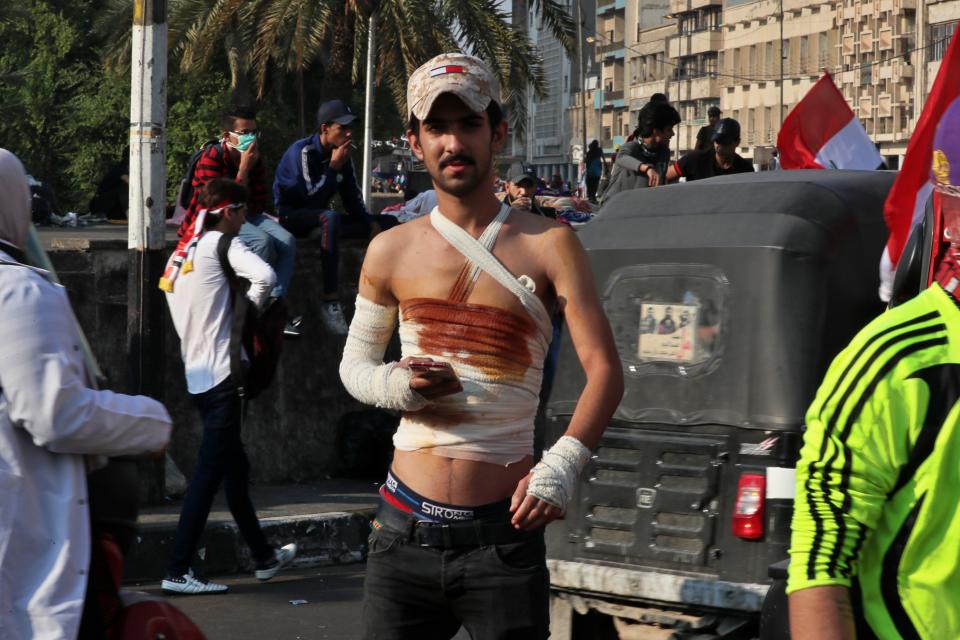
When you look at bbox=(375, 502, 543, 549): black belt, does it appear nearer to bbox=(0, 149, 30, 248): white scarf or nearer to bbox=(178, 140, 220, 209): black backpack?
bbox=(0, 149, 30, 248): white scarf

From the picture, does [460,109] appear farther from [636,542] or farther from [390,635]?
[636,542]

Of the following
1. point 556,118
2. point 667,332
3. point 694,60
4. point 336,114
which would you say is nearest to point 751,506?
point 667,332

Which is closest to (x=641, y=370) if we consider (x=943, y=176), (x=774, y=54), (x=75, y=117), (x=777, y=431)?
(x=777, y=431)

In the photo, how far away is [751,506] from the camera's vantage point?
543 centimetres

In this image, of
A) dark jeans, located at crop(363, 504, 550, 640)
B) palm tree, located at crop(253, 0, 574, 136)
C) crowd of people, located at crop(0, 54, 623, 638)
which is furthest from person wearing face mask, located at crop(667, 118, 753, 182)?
palm tree, located at crop(253, 0, 574, 136)

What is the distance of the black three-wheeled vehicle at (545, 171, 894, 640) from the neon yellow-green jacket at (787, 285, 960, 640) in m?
2.98

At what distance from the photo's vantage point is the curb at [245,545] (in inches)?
316

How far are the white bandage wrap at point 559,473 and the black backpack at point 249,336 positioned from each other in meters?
4.04

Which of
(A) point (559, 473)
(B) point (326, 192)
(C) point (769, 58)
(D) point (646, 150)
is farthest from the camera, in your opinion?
(C) point (769, 58)

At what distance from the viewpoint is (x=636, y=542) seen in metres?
5.76

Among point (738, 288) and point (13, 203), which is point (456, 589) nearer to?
point (13, 203)

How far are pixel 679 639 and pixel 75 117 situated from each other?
30.1 metres

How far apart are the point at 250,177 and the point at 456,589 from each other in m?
6.72

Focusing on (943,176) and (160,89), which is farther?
(160,89)
